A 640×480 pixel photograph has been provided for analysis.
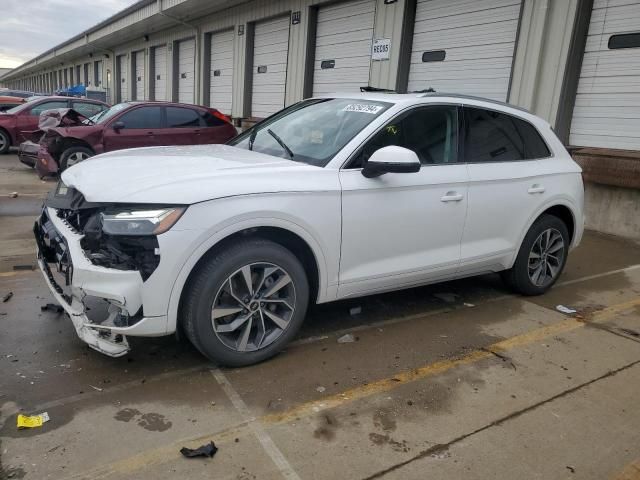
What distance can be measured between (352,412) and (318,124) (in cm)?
211

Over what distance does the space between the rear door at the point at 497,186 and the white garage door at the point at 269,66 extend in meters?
10.6

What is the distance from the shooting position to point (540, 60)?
823 centimetres

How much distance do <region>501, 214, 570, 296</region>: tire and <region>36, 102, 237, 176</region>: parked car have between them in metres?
7.52

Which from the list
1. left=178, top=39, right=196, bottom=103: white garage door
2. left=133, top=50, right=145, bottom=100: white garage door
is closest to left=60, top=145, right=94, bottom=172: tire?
left=178, top=39, right=196, bottom=103: white garage door

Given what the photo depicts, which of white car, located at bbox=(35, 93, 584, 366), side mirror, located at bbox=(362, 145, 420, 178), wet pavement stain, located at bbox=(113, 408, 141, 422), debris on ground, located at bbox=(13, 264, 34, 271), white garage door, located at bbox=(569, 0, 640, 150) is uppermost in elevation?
white garage door, located at bbox=(569, 0, 640, 150)

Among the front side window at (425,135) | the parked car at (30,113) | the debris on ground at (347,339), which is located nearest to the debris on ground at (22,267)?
the debris on ground at (347,339)

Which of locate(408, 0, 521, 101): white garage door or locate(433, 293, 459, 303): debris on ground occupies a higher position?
locate(408, 0, 521, 101): white garage door

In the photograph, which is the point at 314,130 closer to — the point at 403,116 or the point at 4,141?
the point at 403,116

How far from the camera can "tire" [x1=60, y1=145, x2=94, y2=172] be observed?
968 centimetres

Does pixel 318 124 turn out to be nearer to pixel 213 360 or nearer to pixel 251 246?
pixel 251 246

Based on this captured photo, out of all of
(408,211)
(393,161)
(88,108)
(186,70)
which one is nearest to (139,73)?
(186,70)

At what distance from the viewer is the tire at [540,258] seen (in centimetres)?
462

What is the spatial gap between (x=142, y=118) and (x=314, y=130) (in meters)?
7.40

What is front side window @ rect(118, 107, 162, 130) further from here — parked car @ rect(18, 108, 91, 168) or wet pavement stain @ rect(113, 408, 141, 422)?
wet pavement stain @ rect(113, 408, 141, 422)
